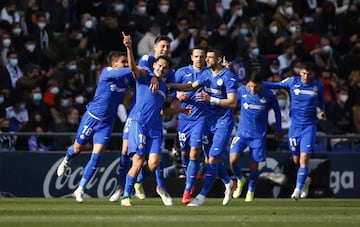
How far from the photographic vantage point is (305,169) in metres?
24.2

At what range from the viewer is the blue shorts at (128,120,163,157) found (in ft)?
63.3

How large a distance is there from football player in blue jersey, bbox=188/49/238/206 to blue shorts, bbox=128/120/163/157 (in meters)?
1.50

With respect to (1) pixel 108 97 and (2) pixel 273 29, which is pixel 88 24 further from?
(1) pixel 108 97

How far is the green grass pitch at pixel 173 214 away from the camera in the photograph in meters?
16.0

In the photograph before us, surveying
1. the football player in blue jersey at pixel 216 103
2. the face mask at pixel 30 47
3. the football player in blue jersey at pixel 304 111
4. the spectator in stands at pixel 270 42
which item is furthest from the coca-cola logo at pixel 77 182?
the spectator in stands at pixel 270 42

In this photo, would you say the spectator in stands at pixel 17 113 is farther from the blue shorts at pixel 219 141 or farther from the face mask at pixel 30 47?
the blue shorts at pixel 219 141

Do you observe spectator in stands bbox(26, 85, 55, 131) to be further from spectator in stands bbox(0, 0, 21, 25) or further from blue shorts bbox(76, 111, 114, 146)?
blue shorts bbox(76, 111, 114, 146)

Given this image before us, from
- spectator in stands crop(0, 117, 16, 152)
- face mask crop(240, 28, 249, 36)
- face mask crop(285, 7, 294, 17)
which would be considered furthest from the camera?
face mask crop(285, 7, 294, 17)

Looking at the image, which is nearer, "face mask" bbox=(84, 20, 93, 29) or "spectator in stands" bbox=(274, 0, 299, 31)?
"face mask" bbox=(84, 20, 93, 29)

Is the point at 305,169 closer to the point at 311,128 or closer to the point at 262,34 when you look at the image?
the point at 311,128

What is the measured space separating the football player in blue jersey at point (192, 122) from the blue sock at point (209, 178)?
0.21 metres

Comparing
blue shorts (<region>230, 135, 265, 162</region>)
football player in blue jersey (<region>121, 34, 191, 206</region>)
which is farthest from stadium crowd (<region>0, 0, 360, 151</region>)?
football player in blue jersey (<region>121, 34, 191, 206</region>)

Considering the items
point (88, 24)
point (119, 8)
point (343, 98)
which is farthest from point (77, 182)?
point (343, 98)

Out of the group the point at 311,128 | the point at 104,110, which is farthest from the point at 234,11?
the point at 104,110
